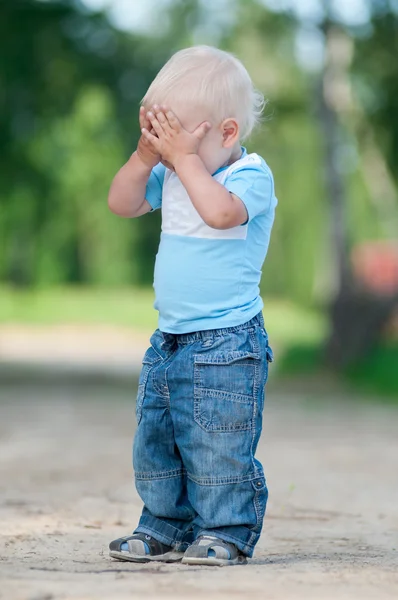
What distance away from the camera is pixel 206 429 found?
3.35m

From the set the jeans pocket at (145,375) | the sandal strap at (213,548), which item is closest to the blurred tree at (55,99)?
the jeans pocket at (145,375)

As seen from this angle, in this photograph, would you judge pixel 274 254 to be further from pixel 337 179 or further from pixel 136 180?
pixel 136 180

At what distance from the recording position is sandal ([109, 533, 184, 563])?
3432mm

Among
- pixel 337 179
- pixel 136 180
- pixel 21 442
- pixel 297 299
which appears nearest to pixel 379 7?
pixel 337 179

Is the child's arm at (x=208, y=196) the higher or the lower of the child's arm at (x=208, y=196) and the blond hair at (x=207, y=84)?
the lower

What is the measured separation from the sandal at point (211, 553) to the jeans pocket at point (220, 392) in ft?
1.11

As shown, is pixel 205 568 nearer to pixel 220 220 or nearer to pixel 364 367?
pixel 220 220

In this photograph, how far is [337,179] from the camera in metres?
14.0

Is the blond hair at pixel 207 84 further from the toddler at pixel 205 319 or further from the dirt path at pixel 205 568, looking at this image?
the dirt path at pixel 205 568

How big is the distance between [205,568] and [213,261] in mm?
900

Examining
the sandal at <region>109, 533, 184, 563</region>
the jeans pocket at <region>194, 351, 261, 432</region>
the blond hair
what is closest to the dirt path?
the sandal at <region>109, 533, 184, 563</region>

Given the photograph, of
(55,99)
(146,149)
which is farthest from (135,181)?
(55,99)

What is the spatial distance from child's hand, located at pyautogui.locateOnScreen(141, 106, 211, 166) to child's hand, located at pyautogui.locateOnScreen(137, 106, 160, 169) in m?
0.04

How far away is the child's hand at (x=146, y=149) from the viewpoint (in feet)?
11.2
